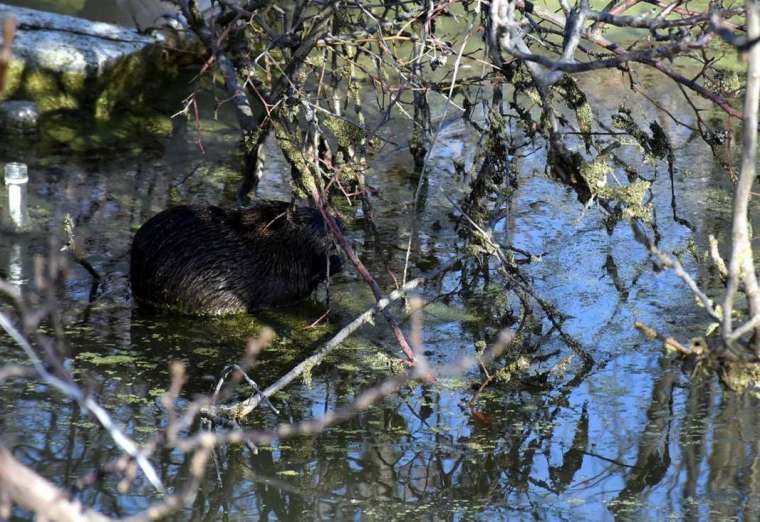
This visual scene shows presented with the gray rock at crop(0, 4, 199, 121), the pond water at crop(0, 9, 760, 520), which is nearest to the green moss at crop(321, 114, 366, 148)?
the pond water at crop(0, 9, 760, 520)

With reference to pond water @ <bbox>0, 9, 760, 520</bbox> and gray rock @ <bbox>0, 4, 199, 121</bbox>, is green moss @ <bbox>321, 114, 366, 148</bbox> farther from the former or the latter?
gray rock @ <bbox>0, 4, 199, 121</bbox>

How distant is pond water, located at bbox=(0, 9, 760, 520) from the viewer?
3441 millimetres

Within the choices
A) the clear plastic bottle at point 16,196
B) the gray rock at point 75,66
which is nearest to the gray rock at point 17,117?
the gray rock at point 75,66

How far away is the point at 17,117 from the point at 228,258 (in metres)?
2.97

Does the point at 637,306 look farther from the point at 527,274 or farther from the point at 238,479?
the point at 238,479

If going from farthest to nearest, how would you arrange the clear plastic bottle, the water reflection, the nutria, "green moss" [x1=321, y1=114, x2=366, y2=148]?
1. the clear plastic bottle
2. the nutria
3. "green moss" [x1=321, y1=114, x2=366, y2=148]
4. the water reflection

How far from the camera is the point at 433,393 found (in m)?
4.23

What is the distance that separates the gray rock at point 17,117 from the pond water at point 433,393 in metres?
0.86

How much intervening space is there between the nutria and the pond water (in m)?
0.10

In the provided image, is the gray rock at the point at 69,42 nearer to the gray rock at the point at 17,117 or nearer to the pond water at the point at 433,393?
the gray rock at the point at 17,117

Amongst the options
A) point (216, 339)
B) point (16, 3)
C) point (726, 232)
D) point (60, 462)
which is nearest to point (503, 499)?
point (60, 462)

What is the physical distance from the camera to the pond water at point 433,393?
11.3 feet

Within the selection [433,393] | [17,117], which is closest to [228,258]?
[433,393]

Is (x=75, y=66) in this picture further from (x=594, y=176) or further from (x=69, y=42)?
(x=594, y=176)
